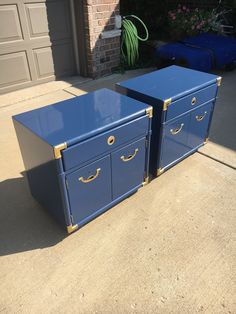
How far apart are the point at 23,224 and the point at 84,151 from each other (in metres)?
0.90

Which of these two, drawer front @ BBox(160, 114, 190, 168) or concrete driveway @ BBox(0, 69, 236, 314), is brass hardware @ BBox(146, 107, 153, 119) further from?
concrete driveway @ BBox(0, 69, 236, 314)

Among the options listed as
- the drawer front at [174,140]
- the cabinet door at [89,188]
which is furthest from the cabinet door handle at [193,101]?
the cabinet door at [89,188]

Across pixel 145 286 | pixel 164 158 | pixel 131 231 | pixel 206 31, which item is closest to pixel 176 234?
pixel 131 231

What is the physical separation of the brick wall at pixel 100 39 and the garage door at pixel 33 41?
0.41m

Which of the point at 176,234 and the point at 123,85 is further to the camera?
the point at 123,85

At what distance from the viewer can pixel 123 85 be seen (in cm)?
261

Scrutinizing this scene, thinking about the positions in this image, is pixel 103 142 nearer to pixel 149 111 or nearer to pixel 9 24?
pixel 149 111

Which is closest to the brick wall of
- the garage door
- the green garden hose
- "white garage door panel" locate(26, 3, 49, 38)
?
the green garden hose

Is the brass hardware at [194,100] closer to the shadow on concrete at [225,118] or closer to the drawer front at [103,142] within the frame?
the drawer front at [103,142]

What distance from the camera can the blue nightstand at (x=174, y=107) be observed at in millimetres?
2434

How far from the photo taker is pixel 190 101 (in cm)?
260

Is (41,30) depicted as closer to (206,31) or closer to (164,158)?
(164,158)

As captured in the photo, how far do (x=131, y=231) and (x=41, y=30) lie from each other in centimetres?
374

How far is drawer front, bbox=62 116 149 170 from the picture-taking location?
6.13ft
